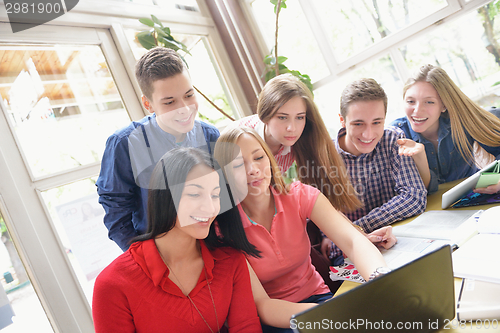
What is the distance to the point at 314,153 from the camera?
1690 mm

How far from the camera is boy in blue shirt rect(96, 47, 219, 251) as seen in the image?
4.63 ft

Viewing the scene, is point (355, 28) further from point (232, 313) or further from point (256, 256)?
point (232, 313)

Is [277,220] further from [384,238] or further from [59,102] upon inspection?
[59,102]

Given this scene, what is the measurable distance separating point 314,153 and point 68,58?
156 centimetres

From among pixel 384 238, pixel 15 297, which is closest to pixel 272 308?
pixel 384 238

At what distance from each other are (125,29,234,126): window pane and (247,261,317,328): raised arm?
1.91 m

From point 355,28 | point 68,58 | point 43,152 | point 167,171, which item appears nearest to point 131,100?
point 68,58

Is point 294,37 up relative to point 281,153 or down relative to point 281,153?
up

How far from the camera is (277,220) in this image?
1.29 metres

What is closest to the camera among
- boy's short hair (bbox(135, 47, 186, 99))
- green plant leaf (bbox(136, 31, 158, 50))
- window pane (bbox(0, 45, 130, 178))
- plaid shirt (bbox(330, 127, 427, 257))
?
boy's short hair (bbox(135, 47, 186, 99))

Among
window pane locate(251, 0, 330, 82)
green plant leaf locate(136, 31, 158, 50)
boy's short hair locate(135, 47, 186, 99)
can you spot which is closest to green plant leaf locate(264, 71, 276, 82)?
window pane locate(251, 0, 330, 82)

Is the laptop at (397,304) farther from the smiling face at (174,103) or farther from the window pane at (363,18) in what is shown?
the window pane at (363,18)

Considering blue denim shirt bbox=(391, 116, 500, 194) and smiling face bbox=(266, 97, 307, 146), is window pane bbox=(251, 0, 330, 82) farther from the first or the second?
smiling face bbox=(266, 97, 307, 146)

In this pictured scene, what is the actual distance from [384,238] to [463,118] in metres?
0.97
